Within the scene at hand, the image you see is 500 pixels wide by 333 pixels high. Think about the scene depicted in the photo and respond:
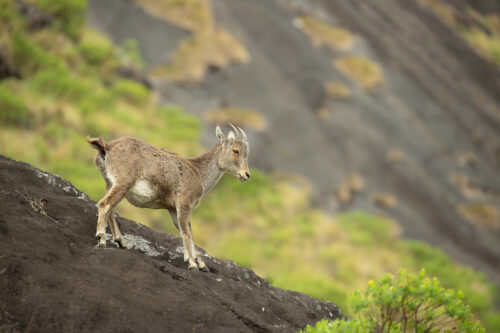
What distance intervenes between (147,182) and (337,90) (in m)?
33.9

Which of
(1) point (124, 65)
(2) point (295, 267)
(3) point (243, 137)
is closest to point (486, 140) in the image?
(2) point (295, 267)

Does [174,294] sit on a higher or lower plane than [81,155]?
lower

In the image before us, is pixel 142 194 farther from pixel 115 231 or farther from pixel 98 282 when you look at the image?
pixel 98 282

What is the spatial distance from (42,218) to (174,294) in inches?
81.2

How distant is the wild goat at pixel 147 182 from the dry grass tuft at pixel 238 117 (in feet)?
82.5

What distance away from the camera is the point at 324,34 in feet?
149

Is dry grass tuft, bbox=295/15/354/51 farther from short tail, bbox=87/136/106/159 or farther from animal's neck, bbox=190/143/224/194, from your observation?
short tail, bbox=87/136/106/159

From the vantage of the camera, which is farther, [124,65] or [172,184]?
[124,65]

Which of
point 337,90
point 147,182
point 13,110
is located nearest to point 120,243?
point 147,182

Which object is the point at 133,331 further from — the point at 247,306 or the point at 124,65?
the point at 124,65

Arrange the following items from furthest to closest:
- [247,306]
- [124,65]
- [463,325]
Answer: [124,65] < [247,306] < [463,325]

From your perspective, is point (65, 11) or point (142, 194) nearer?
point (142, 194)

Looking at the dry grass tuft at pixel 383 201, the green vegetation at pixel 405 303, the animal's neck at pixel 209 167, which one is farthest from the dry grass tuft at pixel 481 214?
the green vegetation at pixel 405 303

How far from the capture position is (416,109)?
4350 cm
